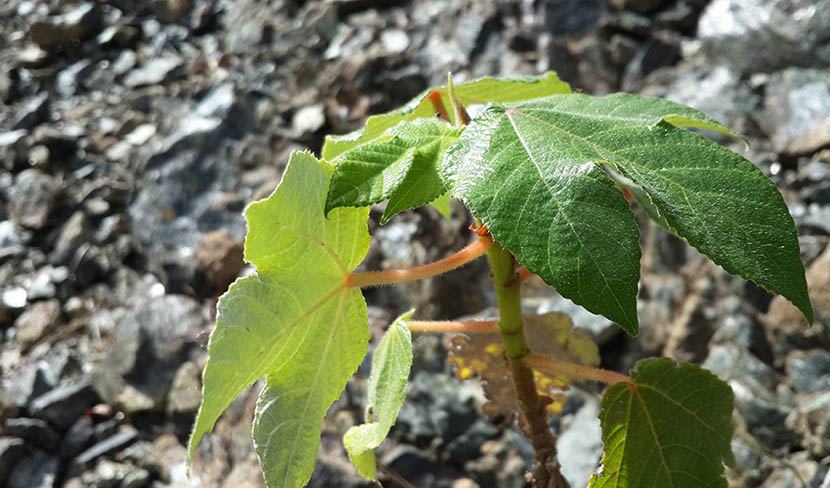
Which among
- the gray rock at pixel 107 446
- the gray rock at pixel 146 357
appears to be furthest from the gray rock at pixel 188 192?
the gray rock at pixel 107 446

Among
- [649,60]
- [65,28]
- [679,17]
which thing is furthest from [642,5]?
[65,28]

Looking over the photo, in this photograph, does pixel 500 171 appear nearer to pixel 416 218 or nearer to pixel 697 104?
pixel 416 218

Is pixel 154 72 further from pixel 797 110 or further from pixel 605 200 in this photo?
pixel 605 200

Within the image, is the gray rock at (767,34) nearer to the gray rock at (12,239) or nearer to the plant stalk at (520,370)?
the plant stalk at (520,370)

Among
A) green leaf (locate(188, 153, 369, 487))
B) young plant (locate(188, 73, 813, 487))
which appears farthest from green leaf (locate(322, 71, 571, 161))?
green leaf (locate(188, 153, 369, 487))

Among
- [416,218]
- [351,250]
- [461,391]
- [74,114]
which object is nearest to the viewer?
[351,250]

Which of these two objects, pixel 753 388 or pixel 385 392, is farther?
pixel 753 388

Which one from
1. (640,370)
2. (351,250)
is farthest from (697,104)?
(351,250)
